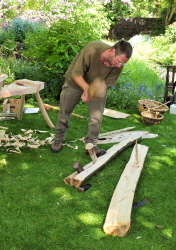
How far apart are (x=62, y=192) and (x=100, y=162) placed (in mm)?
788

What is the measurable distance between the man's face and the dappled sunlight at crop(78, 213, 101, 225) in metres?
1.72

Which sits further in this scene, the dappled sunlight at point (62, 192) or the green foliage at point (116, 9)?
the green foliage at point (116, 9)

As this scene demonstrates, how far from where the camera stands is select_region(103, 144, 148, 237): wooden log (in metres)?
2.62

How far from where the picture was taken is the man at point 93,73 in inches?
129

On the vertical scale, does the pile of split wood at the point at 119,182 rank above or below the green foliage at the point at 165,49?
below

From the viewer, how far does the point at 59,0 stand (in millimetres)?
12961

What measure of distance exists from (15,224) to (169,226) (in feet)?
4.96

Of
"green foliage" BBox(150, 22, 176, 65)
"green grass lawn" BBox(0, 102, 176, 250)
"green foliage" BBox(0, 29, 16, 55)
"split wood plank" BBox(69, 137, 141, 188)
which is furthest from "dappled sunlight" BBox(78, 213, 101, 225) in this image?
"green foliage" BBox(150, 22, 176, 65)

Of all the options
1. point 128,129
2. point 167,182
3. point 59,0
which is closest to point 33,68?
point 128,129

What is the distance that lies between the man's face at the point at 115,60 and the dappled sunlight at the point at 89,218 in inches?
67.5

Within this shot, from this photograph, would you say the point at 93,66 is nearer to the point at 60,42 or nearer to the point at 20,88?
the point at 20,88

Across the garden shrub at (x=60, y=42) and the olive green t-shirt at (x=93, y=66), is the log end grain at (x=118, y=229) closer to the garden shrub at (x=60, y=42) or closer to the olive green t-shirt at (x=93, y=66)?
the olive green t-shirt at (x=93, y=66)

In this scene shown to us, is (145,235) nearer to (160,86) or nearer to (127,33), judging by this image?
(160,86)

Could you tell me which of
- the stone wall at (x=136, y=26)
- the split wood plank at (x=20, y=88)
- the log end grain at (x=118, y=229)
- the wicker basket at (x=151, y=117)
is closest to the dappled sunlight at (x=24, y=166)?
the split wood plank at (x=20, y=88)
